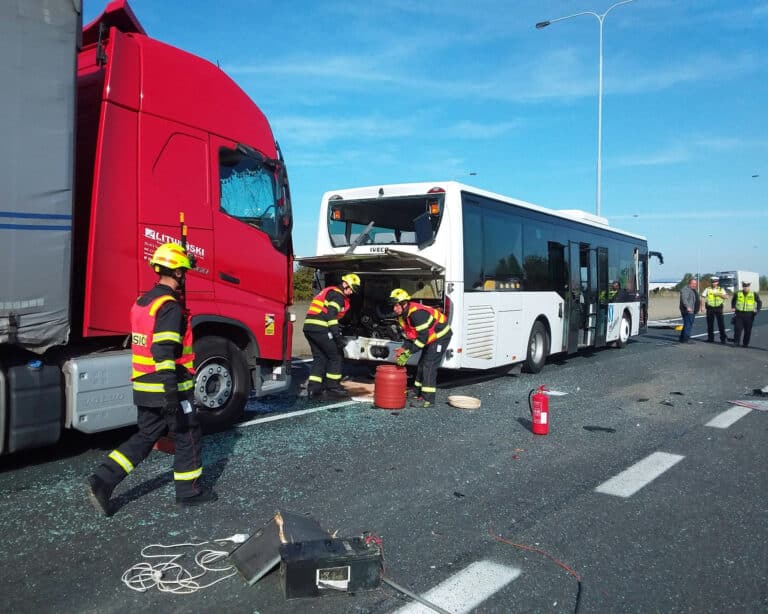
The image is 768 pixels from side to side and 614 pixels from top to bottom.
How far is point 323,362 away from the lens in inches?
330

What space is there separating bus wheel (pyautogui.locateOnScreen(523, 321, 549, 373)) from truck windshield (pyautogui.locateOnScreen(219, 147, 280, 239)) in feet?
18.6

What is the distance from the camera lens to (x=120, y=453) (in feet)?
13.9

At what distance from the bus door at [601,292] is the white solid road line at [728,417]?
→ 17.7 ft

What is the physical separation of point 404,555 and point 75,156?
12.4 ft

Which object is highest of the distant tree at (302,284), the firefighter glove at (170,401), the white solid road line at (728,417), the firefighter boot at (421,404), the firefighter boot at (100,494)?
the distant tree at (302,284)

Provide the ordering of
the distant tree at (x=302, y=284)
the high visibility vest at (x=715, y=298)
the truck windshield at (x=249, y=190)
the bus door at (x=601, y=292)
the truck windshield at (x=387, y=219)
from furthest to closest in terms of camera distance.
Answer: the distant tree at (x=302, y=284)
the high visibility vest at (x=715, y=298)
the bus door at (x=601, y=292)
the truck windshield at (x=387, y=219)
the truck windshield at (x=249, y=190)

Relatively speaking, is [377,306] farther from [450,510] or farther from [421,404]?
[450,510]

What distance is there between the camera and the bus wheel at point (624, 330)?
50.8 feet

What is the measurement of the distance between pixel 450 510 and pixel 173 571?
6.14 feet

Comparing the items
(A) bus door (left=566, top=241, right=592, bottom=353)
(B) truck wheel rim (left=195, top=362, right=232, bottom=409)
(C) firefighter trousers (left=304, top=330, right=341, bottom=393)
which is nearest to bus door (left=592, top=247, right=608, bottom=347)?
Answer: (A) bus door (left=566, top=241, right=592, bottom=353)

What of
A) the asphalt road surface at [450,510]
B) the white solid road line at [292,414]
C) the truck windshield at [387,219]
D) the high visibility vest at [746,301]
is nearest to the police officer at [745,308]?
the high visibility vest at [746,301]

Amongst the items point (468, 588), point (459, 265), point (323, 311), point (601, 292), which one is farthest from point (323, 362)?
point (601, 292)

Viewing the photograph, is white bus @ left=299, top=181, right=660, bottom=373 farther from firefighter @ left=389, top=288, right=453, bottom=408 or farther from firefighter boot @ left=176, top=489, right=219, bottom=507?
firefighter boot @ left=176, top=489, right=219, bottom=507

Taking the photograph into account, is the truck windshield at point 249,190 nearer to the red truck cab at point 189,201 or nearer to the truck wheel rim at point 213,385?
the red truck cab at point 189,201
